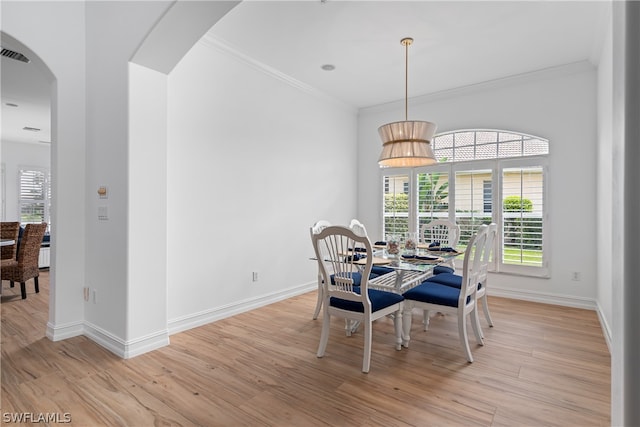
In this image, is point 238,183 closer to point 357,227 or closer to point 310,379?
point 357,227

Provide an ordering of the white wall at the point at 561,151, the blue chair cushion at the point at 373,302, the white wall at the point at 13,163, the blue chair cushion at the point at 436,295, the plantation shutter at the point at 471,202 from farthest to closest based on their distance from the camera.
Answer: the white wall at the point at 13,163 → the plantation shutter at the point at 471,202 → the white wall at the point at 561,151 → the blue chair cushion at the point at 436,295 → the blue chair cushion at the point at 373,302

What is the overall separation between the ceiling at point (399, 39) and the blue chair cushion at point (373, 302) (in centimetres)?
253

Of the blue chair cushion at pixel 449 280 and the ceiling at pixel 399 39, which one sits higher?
the ceiling at pixel 399 39

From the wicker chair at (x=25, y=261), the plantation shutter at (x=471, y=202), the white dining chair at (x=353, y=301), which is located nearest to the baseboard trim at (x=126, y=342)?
the white dining chair at (x=353, y=301)

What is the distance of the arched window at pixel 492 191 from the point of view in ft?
14.5

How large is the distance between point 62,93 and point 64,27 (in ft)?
1.96

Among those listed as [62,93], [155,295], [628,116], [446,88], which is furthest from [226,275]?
[446,88]

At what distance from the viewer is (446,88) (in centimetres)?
496

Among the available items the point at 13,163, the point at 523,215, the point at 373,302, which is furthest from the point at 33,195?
the point at 523,215

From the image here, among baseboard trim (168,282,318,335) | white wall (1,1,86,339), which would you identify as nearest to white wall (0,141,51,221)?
white wall (1,1,86,339)

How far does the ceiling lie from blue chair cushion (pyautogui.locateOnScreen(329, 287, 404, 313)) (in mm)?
2534

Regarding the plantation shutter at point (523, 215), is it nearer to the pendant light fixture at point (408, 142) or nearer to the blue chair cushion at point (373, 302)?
the pendant light fixture at point (408, 142)

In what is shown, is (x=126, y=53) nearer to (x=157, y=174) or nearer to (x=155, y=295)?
(x=157, y=174)

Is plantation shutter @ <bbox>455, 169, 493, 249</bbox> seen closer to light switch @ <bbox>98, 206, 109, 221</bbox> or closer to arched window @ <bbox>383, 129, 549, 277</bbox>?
arched window @ <bbox>383, 129, 549, 277</bbox>
